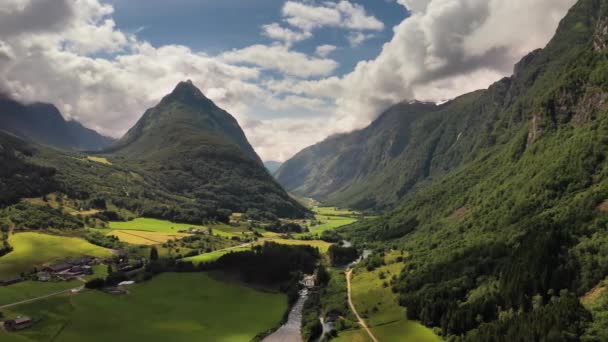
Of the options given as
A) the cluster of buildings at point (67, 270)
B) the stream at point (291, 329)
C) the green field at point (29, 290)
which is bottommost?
the stream at point (291, 329)

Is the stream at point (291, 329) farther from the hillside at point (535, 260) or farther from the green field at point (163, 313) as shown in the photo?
the hillside at point (535, 260)

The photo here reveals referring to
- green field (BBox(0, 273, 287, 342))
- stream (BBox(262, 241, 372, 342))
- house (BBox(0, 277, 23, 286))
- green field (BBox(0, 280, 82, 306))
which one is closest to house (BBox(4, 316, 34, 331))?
green field (BBox(0, 273, 287, 342))

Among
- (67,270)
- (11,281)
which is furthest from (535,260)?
(11,281)

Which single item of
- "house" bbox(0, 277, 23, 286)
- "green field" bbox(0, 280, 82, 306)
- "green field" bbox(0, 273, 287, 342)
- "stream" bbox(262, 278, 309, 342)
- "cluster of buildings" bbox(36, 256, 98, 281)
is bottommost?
"stream" bbox(262, 278, 309, 342)

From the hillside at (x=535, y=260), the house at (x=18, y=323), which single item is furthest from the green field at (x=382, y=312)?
the house at (x=18, y=323)

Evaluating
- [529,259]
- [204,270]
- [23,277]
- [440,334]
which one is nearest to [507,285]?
[529,259]

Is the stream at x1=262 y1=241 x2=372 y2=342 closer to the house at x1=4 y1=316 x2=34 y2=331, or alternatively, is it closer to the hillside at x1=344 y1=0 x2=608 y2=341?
the hillside at x1=344 y1=0 x2=608 y2=341

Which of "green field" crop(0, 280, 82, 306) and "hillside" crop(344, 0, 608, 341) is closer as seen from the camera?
"hillside" crop(344, 0, 608, 341)
